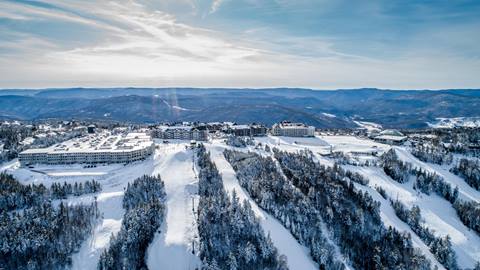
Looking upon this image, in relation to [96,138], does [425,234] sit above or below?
below

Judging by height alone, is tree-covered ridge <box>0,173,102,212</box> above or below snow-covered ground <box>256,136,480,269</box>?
above

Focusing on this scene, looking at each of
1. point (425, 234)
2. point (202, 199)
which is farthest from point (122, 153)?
point (425, 234)

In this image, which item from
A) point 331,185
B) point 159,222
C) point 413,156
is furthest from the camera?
point 413,156

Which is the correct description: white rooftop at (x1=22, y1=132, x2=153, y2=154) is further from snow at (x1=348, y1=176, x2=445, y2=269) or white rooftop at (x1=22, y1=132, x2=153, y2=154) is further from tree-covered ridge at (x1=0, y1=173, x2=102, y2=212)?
snow at (x1=348, y1=176, x2=445, y2=269)

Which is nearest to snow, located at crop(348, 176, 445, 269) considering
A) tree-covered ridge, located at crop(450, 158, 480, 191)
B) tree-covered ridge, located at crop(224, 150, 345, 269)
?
tree-covered ridge, located at crop(224, 150, 345, 269)

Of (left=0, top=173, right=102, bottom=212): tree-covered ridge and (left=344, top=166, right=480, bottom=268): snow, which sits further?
(left=344, top=166, right=480, bottom=268): snow

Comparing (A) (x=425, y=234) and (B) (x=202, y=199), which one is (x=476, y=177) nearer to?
(A) (x=425, y=234)

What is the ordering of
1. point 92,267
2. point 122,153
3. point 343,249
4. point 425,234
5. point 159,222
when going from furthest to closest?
1. point 122,153
2. point 425,234
3. point 343,249
4. point 159,222
5. point 92,267

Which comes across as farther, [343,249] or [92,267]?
[343,249]
